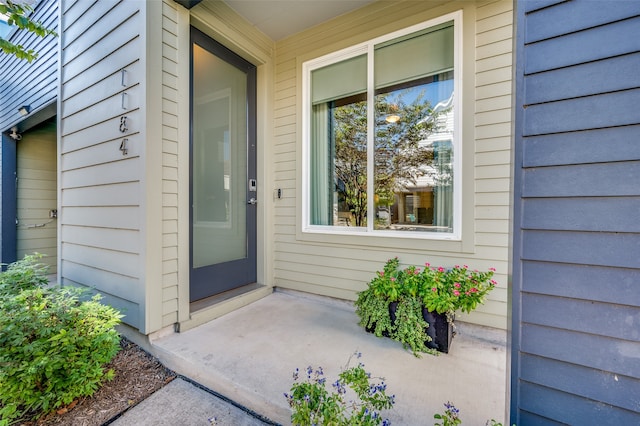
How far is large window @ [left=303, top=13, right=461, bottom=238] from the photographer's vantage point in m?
2.33

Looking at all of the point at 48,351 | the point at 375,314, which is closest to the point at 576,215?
the point at 375,314

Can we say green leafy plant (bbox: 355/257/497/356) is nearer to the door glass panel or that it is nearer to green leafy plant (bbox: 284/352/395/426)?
green leafy plant (bbox: 284/352/395/426)

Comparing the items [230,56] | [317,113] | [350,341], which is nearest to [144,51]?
[230,56]

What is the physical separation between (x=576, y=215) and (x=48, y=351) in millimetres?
2519

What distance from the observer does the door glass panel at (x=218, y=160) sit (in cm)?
249

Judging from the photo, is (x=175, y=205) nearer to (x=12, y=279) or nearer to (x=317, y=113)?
(x=12, y=279)

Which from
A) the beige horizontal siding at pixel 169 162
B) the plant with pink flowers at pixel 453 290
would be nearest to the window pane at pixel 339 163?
the plant with pink flowers at pixel 453 290

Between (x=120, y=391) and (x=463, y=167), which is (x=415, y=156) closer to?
(x=463, y=167)

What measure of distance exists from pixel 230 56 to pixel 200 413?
3041 mm

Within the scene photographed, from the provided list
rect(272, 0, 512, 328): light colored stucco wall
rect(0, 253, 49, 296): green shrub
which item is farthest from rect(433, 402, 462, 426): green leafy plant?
rect(0, 253, 49, 296): green shrub

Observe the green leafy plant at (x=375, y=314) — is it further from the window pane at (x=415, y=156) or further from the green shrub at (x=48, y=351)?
the green shrub at (x=48, y=351)

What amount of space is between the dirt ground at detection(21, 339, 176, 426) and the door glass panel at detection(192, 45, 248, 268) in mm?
812

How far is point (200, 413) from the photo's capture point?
1.45 metres

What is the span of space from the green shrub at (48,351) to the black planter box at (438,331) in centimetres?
208
